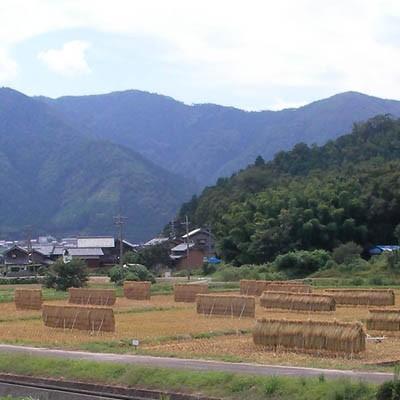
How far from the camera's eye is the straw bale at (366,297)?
158ft

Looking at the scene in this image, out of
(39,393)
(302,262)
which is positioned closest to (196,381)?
(39,393)

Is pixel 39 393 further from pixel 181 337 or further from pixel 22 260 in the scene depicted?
pixel 22 260

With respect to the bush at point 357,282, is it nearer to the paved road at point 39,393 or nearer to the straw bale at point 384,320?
the straw bale at point 384,320

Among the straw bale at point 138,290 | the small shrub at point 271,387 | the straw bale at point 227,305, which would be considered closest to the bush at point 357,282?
the straw bale at point 138,290

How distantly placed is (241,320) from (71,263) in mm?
29915

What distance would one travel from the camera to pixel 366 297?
48469 mm

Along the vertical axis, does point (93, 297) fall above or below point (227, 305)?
below

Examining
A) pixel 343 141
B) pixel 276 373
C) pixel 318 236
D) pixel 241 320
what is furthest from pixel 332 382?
pixel 343 141

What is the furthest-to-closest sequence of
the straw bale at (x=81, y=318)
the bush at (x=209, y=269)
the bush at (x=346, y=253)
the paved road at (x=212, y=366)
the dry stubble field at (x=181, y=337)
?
the bush at (x=209, y=269) < the bush at (x=346, y=253) < the straw bale at (x=81, y=318) < the dry stubble field at (x=181, y=337) < the paved road at (x=212, y=366)

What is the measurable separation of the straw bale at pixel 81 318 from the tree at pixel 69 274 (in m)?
30.0

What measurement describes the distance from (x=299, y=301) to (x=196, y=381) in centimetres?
2739

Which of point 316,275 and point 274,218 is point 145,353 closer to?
point 316,275

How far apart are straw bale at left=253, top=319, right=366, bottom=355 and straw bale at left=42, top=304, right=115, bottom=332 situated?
832cm

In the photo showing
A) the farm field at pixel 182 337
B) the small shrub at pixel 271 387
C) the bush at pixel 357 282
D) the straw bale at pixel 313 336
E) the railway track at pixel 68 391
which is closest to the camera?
the small shrub at pixel 271 387
